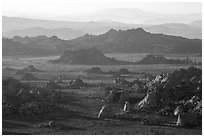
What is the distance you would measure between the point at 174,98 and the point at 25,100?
5.96m

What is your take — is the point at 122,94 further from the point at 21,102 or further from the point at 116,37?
the point at 116,37

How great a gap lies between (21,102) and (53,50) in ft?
108

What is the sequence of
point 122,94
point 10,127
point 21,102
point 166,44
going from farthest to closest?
point 166,44, point 122,94, point 21,102, point 10,127

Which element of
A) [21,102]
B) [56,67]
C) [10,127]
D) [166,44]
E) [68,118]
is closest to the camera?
[10,127]

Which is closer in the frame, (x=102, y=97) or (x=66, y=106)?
(x=66, y=106)

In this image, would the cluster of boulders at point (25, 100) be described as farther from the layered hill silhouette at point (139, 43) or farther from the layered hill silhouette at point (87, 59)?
the layered hill silhouette at point (139, 43)

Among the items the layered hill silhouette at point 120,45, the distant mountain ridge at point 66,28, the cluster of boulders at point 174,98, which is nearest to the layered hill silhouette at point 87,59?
the layered hill silhouette at point 120,45

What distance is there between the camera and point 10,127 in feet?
51.5

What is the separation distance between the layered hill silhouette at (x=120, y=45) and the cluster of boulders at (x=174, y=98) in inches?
1130

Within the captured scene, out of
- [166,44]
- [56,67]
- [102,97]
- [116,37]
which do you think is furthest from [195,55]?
[102,97]

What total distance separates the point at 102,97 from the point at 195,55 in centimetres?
2597

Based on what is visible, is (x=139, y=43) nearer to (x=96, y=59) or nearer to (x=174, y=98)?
(x=96, y=59)

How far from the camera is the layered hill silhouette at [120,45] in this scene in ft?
161

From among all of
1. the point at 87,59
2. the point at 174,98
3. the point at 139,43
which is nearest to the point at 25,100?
the point at 174,98
